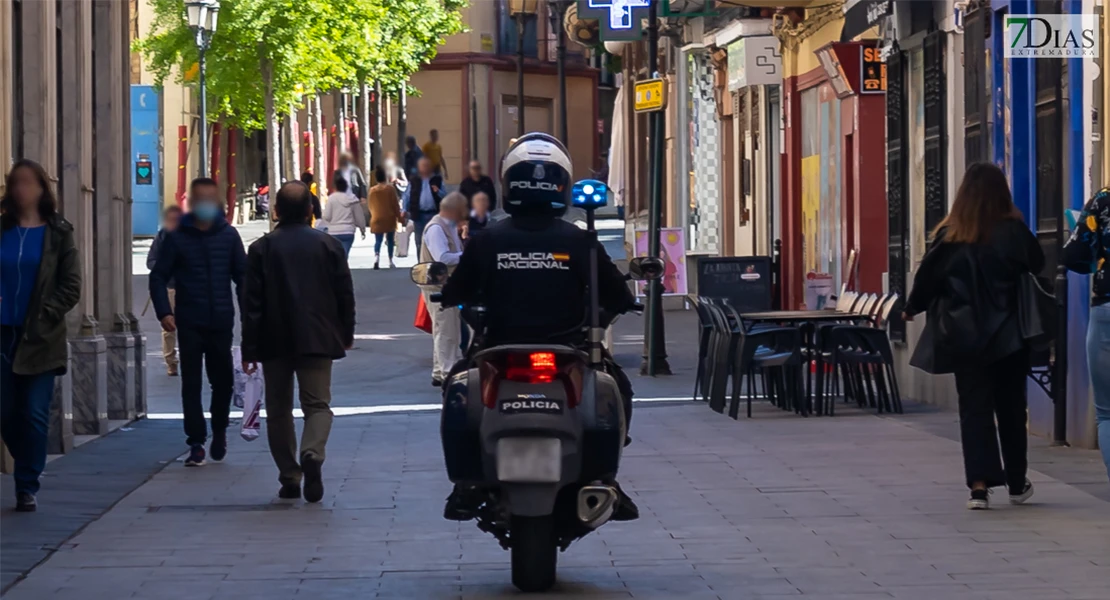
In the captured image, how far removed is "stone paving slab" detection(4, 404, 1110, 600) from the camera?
831 cm

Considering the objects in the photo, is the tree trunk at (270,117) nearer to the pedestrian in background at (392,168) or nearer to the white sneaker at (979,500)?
the pedestrian in background at (392,168)

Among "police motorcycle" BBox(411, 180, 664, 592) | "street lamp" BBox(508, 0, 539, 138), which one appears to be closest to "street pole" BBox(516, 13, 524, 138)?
"street lamp" BBox(508, 0, 539, 138)

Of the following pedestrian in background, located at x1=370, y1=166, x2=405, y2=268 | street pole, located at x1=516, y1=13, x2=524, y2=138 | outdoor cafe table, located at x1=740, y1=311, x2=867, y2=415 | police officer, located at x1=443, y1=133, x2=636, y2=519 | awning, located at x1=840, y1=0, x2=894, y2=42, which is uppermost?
street pole, located at x1=516, y1=13, x2=524, y2=138

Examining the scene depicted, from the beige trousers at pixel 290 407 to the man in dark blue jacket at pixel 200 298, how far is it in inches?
68.5

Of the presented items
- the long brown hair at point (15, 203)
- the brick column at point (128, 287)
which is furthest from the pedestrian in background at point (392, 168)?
the long brown hair at point (15, 203)

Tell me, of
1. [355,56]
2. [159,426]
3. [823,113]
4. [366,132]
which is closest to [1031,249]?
[159,426]

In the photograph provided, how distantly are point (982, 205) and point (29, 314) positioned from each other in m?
4.86

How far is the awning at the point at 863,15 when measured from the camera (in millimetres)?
18203

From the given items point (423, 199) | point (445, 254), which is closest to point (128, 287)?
point (445, 254)

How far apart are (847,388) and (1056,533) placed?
771 centimetres

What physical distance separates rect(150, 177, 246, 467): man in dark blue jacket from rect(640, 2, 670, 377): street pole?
295 inches

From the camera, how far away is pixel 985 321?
10.4 m
